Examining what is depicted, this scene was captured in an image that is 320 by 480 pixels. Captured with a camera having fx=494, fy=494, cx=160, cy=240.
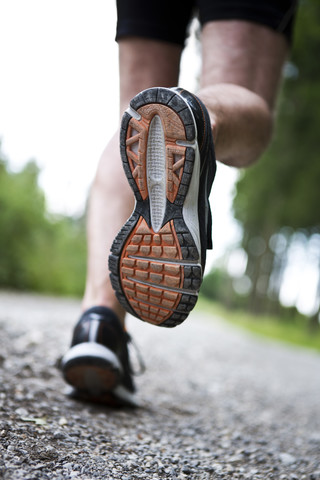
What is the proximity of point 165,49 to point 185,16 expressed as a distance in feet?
0.42

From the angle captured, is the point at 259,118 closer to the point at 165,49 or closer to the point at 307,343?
the point at 165,49

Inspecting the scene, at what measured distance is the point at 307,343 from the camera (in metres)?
8.12

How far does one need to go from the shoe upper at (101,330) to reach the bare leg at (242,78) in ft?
1.63

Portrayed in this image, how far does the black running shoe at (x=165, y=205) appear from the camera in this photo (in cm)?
92

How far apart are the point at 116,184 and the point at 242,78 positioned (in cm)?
Result: 44

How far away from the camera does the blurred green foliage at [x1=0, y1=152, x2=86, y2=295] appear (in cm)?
729

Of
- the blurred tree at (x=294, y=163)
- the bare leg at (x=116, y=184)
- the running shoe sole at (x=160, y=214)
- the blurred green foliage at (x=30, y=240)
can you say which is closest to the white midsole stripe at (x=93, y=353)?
the bare leg at (x=116, y=184)

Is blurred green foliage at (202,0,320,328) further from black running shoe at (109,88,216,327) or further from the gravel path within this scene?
black running shoe at (109,88,216,327)

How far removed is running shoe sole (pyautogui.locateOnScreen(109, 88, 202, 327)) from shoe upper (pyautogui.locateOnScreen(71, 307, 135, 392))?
0.29m

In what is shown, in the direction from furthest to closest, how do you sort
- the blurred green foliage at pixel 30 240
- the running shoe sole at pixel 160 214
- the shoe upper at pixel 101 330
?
the blurred green foliage at pixel 30 240, the shoe upper at pixel 101 330, the running shoe sole at pixel 160 214

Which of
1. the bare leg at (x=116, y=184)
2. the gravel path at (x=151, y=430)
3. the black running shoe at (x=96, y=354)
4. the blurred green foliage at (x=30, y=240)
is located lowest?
the blurred green foliage at (x=30, y=240)

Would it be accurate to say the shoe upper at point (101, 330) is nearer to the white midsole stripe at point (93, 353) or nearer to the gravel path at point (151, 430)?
the white midsole stripe at point (93, 353)

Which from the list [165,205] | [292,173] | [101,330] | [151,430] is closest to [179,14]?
[165,205]

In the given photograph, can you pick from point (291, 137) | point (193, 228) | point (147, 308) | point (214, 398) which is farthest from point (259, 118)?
point (291, 137)
